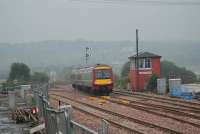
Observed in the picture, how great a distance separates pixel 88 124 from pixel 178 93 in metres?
15.6

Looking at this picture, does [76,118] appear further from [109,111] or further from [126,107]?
[126,107]

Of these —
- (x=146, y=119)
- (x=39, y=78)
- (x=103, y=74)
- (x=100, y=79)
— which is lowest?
(x=146, y=119)

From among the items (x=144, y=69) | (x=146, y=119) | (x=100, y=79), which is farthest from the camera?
(x=144, y=69)

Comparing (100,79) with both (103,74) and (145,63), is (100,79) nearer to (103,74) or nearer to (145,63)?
(103,74)

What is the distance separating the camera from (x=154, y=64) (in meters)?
45.7

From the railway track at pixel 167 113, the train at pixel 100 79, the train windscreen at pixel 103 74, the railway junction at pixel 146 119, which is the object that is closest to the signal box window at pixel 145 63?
the train at pixel 100 79

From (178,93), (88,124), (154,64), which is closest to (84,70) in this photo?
(154,64)

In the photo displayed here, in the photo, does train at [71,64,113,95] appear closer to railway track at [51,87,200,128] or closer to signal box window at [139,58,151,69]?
signal box window at [139,58,151,69]

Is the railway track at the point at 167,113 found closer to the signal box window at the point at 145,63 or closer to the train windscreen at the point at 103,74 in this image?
the train windscreen at the point at 103,74

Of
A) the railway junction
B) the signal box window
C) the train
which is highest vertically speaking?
the signal box window

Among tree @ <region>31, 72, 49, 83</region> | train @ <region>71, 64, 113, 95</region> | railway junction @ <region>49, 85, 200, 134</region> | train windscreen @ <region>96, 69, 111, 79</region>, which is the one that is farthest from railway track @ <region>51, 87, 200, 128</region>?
tree @ <region>31, 72, 49, 83</region>

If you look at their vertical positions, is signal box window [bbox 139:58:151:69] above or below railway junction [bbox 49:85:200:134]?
above

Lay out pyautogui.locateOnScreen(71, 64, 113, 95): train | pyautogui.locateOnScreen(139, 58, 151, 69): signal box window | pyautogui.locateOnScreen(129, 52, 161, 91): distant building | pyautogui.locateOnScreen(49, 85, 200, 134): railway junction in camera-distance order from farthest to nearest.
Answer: pyautogui.locateOnScreen(139, 58, 151, 69): signal box window < pyautogui.locateOnScreen(129, 52, 161, 91): distant building < pyautogui.locateOnScreen(71, 64, 113, 95): train < pyautogui.locateOnScreen(49, 85, 200, 134): railway junction

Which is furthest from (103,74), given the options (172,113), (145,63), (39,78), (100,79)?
(39,78)
